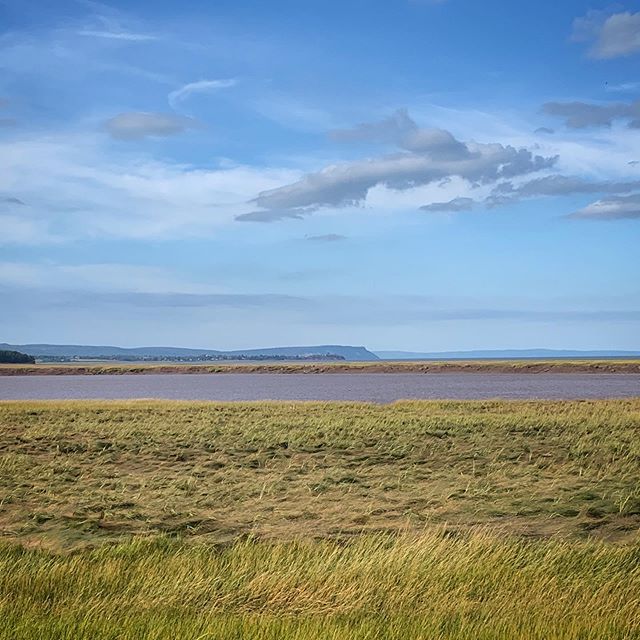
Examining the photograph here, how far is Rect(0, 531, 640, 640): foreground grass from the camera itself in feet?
28.9

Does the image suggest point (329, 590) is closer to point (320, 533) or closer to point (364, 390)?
point (320, 533)

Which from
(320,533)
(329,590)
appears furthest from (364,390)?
(329,590)

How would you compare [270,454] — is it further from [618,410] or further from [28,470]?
[618,410]

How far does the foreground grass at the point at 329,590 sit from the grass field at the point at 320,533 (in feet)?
0.12

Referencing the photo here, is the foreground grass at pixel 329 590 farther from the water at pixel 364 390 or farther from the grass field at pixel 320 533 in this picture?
the water at pixel 364 390

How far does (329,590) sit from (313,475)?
41.0ft

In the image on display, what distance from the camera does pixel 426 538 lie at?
44.5ft

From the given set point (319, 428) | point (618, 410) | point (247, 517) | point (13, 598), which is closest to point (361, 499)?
point (247, 517)

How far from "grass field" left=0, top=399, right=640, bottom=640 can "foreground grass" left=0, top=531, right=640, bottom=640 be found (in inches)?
1.5

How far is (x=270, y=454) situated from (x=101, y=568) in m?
15.7

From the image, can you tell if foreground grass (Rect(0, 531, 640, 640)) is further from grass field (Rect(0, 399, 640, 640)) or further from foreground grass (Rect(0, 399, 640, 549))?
foreground grass (Rect(0, 399, 640, 549))

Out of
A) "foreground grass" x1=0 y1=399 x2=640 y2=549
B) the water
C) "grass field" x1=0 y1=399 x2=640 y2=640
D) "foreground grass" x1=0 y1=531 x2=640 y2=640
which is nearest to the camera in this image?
"foreground grass" x1=0 y1=531 x2=640 y2=640

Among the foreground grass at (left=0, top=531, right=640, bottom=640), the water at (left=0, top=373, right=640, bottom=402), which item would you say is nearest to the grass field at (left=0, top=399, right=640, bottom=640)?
the foreground grass at (left=0, top=531, right=640, bottom=640)

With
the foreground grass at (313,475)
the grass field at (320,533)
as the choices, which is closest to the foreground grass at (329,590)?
the grass field at (320,533)
